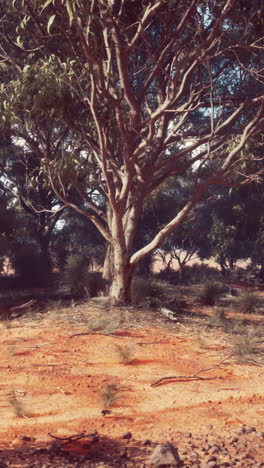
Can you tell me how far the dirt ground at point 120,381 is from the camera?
446 centimetres

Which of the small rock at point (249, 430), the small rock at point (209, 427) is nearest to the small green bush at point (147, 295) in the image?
the small rock at point (209, 427)

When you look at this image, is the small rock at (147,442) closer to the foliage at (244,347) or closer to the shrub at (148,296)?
the foliage at (244,347)

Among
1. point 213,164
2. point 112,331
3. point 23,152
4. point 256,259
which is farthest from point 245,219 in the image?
point 112,331

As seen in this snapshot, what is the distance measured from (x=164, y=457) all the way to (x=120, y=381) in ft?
8.40

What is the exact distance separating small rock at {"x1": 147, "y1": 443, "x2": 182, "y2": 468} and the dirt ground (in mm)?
479

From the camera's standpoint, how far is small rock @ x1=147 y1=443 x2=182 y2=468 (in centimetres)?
353

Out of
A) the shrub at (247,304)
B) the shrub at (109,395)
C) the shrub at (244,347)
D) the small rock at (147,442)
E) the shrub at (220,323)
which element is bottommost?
the small rock at (147,442)

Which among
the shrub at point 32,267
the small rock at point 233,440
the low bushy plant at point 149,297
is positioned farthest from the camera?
the shrub at point 32,267

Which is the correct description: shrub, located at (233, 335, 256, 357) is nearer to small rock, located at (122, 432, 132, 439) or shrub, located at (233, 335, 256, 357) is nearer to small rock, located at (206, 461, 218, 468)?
small rock, located at (122, 432, 132, 439)

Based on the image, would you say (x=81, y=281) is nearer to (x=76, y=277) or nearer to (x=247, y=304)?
(x=76, y=277)

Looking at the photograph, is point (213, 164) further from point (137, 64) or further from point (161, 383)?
point (161, 383)

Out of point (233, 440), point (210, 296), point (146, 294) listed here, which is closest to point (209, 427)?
point (233, 440)

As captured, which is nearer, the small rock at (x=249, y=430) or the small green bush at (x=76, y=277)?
the small rock at (x=249, y=430)

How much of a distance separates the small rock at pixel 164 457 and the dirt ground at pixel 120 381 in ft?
1.57
